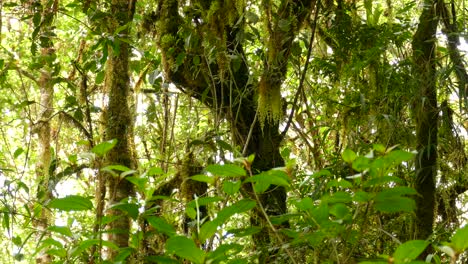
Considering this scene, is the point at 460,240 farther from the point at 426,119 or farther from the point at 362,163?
the point at 426,119

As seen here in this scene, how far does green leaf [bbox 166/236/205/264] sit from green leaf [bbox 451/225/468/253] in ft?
1.48

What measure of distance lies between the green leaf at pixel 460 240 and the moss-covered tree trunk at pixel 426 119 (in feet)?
3.69

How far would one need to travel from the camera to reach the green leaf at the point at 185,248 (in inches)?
44.7

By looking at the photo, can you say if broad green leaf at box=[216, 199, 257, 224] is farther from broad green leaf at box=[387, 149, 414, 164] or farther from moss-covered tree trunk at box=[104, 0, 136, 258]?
moss-covered tree trunk at box=[104, 0, 136, 258]

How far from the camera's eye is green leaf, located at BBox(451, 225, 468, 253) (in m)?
1.01

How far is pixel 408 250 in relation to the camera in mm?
1044

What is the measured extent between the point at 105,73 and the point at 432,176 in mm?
1632

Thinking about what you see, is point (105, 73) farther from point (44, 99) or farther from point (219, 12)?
point (44, 99)

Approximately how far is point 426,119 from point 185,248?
138 centimetres

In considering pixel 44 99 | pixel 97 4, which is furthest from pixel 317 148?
pixel 44 99

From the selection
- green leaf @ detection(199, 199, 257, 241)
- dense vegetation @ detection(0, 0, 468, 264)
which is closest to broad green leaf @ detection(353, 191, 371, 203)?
green leaf @ detection(199, 199, 257, 241)

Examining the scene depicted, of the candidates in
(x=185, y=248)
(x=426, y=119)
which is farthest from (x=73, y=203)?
(x=426, y=119)

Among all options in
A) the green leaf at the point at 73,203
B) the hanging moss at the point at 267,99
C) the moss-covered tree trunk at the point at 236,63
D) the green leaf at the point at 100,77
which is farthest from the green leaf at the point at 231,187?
the green leaf at the point at 100,77

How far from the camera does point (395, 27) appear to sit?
2.74 metres
